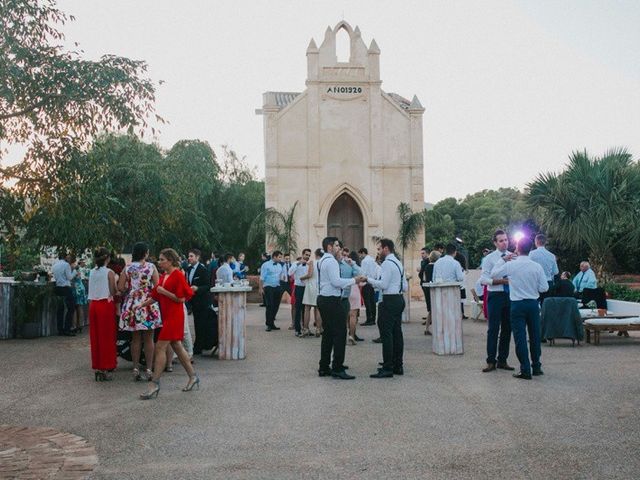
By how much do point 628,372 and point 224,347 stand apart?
21.7 feet

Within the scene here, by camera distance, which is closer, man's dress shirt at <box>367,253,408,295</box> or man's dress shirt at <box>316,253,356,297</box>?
man's dress shirt at <box>316,253,356,297</box>

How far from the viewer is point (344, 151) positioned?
31.9m

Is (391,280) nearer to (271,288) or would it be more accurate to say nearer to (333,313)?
(333,313)

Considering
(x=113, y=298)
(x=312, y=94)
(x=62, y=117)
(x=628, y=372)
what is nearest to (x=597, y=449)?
(x=628, y=372)

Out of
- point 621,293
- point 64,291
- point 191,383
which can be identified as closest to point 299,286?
point 64,291

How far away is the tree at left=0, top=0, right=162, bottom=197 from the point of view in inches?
513

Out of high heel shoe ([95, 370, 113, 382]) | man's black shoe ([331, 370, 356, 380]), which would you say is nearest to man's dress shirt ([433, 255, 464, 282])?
man's black shoe ([331, 370, 356, 380])

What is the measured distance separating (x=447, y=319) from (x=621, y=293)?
10.2 meters

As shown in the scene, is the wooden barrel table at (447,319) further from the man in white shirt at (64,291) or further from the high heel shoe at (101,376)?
the man in white shirt at (64,291)

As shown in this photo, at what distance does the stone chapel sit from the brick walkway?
24.3 metres

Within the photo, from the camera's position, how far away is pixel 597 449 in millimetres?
6227

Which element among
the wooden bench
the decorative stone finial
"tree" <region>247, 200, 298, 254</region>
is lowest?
the wooden bench

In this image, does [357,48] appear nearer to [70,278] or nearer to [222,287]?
[70,278]

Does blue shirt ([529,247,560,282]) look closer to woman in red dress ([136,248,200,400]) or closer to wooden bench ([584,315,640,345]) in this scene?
wooden bench ([584,315,640,345])
